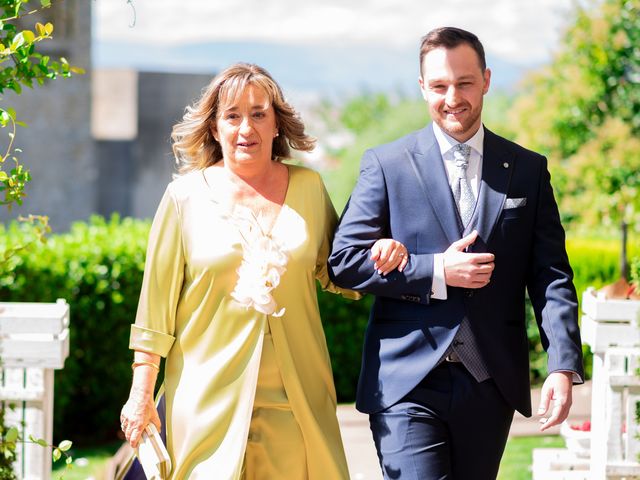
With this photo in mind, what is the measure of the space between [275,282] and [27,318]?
1.23 metres

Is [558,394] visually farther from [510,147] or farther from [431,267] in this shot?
[510,147]

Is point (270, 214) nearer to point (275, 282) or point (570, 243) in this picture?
point (275, 282)

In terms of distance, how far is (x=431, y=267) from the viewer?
11.2ft

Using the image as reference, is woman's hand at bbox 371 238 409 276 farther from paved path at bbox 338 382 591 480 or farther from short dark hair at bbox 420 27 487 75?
paved path at bbox 338 382 591 480

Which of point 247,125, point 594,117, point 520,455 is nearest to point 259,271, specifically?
point 247,125

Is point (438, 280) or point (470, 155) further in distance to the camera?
point (470, 155)

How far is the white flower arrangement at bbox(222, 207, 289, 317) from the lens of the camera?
11.5 feet

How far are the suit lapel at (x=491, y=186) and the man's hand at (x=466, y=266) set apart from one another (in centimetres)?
8

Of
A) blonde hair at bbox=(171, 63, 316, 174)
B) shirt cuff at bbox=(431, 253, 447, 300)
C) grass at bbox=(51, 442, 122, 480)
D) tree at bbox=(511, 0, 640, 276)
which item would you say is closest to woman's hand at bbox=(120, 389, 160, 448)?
blonde hair at bbox=(171, 63, 316, 174)

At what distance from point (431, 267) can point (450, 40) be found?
0.69 m

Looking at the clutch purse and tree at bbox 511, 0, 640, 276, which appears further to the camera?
tree at bbox 511, 0, 640, 276

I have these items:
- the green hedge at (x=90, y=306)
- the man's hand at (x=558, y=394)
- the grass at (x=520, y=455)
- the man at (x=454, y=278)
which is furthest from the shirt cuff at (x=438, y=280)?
the green hedge at (x=90, y=306)

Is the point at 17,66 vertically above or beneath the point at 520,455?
above

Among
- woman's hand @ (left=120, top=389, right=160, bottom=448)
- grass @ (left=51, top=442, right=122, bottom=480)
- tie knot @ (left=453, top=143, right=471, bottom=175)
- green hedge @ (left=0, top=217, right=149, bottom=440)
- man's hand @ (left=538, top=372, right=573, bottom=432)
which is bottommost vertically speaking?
grass @ (left=51, top=442, right=122, bottom=480)
